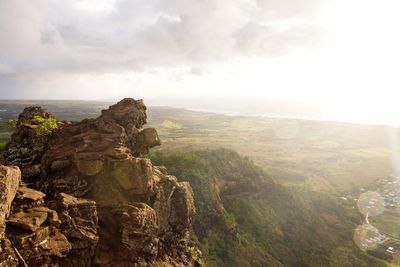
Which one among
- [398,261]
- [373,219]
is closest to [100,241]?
[398,261]

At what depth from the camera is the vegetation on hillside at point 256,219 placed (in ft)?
299

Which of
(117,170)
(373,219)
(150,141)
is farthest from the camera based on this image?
(373,219)

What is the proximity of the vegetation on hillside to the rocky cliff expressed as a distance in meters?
43.3

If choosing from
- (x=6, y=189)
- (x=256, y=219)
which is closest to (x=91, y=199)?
(x=6, y=189)

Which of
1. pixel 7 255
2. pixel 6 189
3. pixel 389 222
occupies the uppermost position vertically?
pixel 6 189

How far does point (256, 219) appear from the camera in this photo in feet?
347

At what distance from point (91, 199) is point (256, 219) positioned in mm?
79749

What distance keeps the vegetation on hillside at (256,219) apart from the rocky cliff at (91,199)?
142 feet

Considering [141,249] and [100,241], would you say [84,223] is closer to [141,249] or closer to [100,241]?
[100,241]

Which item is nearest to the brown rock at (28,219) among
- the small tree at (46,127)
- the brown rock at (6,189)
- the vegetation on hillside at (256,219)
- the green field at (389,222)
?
the brown rock at (6,189)

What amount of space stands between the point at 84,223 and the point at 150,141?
A: 1986 centimetres

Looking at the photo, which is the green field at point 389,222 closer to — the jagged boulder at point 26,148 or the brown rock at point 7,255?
the jagged boulder at point 26,148

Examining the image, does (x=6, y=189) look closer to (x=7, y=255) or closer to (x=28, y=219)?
(x=28, y=219)

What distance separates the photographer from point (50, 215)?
27703 millimetres
